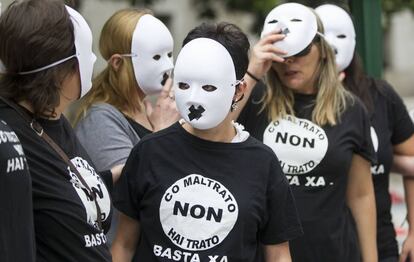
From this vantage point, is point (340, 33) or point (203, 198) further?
point (340, 33)

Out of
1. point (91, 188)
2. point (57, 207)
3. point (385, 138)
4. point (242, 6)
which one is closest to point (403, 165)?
point (385, 138)

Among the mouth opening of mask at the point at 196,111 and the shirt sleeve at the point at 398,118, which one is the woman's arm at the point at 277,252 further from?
the shirt sleeve at the point at 398,118

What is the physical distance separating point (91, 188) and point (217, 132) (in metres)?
0.53

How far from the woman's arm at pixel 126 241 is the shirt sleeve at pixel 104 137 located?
1.02 feet

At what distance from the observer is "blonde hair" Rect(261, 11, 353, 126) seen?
166 inches

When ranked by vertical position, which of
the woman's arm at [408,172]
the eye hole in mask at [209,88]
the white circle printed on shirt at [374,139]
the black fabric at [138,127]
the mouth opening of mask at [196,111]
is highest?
the eye hole in mask at [209,88]

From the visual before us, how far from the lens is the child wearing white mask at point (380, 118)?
188 inches

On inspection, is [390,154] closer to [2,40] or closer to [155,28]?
[155,28]

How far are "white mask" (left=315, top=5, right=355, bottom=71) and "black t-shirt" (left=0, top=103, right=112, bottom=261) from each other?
82.6 inches

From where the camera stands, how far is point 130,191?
3.41 m

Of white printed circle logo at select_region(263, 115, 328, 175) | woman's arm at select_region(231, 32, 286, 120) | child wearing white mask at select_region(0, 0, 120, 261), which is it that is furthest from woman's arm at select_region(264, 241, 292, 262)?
woman's arm at select_region(231, 32, 286, 120)

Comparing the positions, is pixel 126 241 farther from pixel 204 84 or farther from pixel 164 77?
pixel 164 77

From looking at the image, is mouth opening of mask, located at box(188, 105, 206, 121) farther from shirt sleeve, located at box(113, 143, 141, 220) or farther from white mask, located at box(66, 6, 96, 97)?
white mask, located at box(66, 6, 96, 97)

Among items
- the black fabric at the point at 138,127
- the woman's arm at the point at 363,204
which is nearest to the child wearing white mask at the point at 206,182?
the black fabric at the point at 138,127
